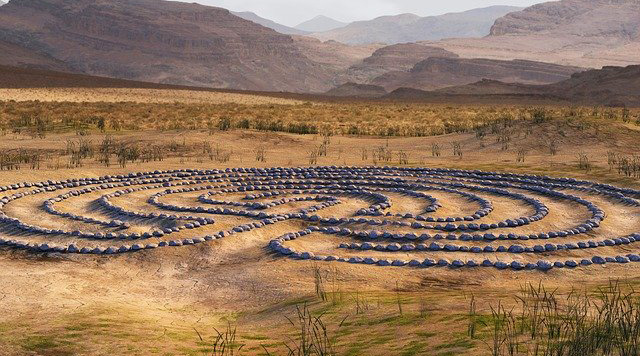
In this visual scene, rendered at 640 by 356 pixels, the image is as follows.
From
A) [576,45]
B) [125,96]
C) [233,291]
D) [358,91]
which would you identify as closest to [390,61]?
[358,91]

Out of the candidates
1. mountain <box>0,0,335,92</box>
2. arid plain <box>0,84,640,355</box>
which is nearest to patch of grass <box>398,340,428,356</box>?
arid plain <box>0,84,640,355</box>

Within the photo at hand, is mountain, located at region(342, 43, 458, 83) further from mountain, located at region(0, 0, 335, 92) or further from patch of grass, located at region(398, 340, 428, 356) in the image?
patch of grass, located at region(398, 340, 428, 356)

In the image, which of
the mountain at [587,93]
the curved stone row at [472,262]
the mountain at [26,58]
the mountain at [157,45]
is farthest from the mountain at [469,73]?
the curved stone row at [472,262]

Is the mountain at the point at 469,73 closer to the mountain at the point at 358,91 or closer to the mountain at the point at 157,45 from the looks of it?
the mountain at the point at 358,91

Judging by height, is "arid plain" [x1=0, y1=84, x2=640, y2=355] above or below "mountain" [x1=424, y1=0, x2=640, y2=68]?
below

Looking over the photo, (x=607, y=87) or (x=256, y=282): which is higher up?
(x=607, y=87)

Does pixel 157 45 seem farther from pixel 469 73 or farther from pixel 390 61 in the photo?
pixel 469 73

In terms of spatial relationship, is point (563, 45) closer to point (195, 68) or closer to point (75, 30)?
point (195, 68)
